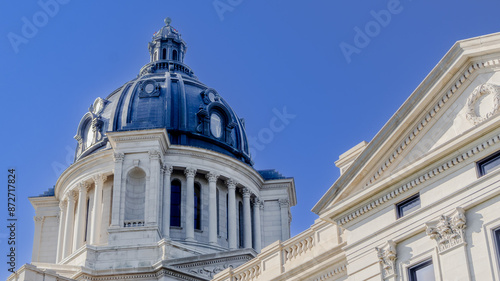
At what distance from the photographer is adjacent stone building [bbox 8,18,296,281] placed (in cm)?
4800

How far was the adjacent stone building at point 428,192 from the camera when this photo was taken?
21.5 meters

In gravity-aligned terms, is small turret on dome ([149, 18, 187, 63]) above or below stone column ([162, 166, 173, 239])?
above

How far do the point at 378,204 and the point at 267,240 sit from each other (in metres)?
36.5

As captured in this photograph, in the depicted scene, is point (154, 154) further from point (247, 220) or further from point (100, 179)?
point (247, 220)

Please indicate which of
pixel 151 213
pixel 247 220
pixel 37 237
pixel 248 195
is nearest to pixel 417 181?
pixel 151 213

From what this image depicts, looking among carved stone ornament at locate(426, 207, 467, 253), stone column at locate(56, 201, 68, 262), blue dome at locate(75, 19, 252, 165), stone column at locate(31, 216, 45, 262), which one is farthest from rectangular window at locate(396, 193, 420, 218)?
stone column at locate(31, 216, 45, 262)

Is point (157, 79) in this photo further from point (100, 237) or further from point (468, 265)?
point (468, 265)

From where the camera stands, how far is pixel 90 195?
58.0 metres

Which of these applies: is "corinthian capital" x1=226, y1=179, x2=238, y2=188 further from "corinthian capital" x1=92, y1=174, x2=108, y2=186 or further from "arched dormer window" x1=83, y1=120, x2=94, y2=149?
"arched dormer window" x1=83, y1=120, x2=94, y2=149

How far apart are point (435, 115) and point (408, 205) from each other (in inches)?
104

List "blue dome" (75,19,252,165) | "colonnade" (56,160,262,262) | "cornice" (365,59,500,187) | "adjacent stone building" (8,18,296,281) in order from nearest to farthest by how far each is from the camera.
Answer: "cornice" (365,59,500,187), "adjacent stone building" (8,18,296,281), "colonnade" (56,160,262,262), "blue dome" (75,19,252,165)

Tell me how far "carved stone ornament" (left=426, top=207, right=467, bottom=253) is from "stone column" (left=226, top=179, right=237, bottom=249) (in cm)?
3529

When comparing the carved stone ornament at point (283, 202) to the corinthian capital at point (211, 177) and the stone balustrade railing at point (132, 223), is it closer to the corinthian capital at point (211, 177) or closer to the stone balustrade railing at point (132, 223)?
the corinthian capital at point (211, 177)

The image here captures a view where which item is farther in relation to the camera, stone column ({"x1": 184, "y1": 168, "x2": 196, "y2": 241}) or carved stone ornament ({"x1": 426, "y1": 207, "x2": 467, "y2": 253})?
stone column ({"x1": 184, "y1": 168, "x2": 196, "y2": 241})
